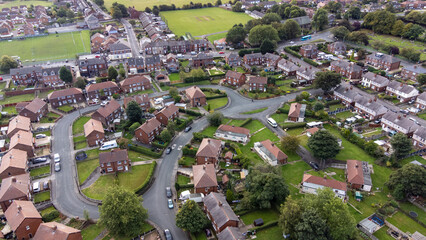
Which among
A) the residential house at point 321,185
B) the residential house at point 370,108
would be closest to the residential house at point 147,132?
the residential house at point 321,185

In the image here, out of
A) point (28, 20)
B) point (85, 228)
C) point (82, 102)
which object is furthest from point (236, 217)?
point (28, 20)

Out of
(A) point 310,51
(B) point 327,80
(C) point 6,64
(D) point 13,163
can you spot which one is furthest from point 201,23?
(D) point 13,163

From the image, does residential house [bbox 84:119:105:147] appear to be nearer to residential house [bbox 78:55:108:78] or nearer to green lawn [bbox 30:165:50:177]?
green lawn [bbox 30:165:50:177]

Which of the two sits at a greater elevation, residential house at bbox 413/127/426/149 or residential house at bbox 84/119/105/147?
residential house at bbox 84/119/105/147

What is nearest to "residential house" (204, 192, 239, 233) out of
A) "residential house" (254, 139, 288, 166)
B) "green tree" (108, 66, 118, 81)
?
"residential house" (254, 139, 288, 166)

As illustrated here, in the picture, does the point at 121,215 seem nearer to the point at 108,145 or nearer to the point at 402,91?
A: the point at 108,145

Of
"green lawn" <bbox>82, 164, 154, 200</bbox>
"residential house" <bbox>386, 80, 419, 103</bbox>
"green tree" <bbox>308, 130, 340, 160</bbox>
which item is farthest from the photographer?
"residential house" <bbox>386, 80, 419, 103</bbox>

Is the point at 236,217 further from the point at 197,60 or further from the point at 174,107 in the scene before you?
the point at 197,60

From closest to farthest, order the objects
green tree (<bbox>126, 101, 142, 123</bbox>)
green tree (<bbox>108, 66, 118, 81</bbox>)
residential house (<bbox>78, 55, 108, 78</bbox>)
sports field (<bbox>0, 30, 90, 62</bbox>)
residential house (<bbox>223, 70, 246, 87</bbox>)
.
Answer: green tree (<bbox>126, 101, 142, 123</bbox>)
residential house (<bbox>223, 70, 246, 87</bbox>)
green tree (<bbox>108, 66, 118, 81</bbox>)
residential house (<bbox>78, 55, 108, 78</bbox>)
sports field (<bbox>0, 30, 90, 62</bbox>)
